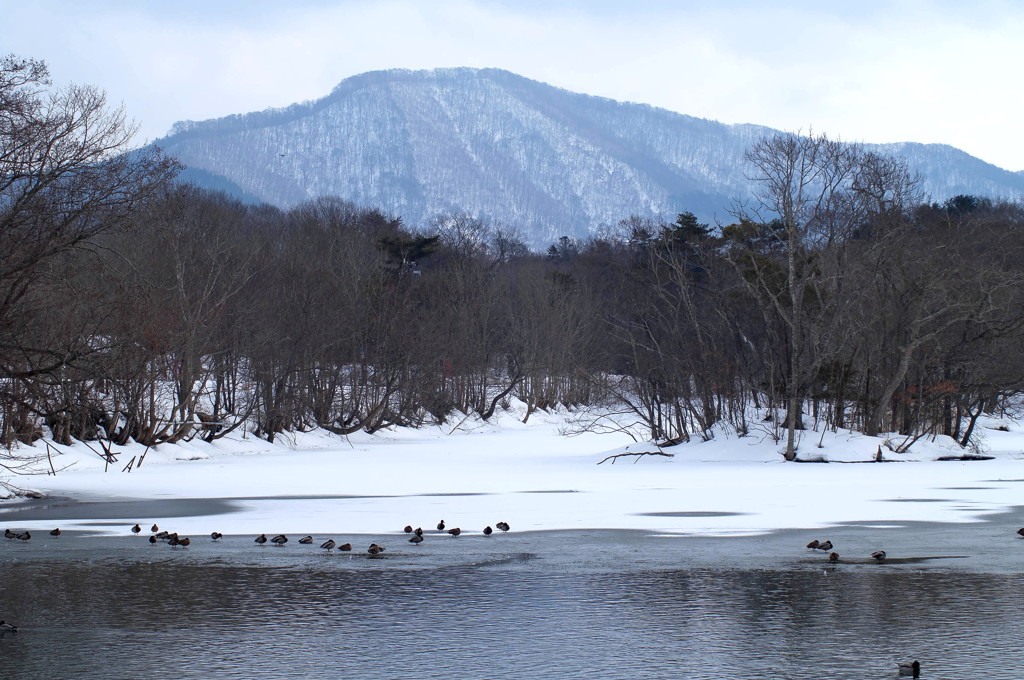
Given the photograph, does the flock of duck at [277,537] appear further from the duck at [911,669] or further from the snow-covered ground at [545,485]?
the duck at [911,669]

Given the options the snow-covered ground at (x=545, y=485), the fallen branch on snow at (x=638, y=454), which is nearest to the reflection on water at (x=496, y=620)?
the snow-covered ground at (x=545, y=485)

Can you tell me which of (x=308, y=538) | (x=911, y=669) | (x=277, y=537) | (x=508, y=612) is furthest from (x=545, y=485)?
(x=911, y=669)

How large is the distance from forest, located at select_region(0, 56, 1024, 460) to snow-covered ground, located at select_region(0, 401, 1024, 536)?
4.87ft

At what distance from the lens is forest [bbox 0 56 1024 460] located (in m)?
19.7

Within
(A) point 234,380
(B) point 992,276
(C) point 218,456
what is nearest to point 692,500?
(B) point 992,276

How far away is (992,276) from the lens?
33500 mm

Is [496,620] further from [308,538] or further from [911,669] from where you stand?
[308,538]

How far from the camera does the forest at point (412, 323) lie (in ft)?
64.7

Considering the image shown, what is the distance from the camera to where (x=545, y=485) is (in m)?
23.7

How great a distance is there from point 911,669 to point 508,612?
132 inches

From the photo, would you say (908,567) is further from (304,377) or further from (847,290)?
(304,377)

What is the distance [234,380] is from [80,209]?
83.4 ft

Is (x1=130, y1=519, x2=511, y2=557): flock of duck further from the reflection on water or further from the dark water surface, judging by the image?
the reflection on water

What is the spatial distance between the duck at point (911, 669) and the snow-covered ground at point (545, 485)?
297 inches
